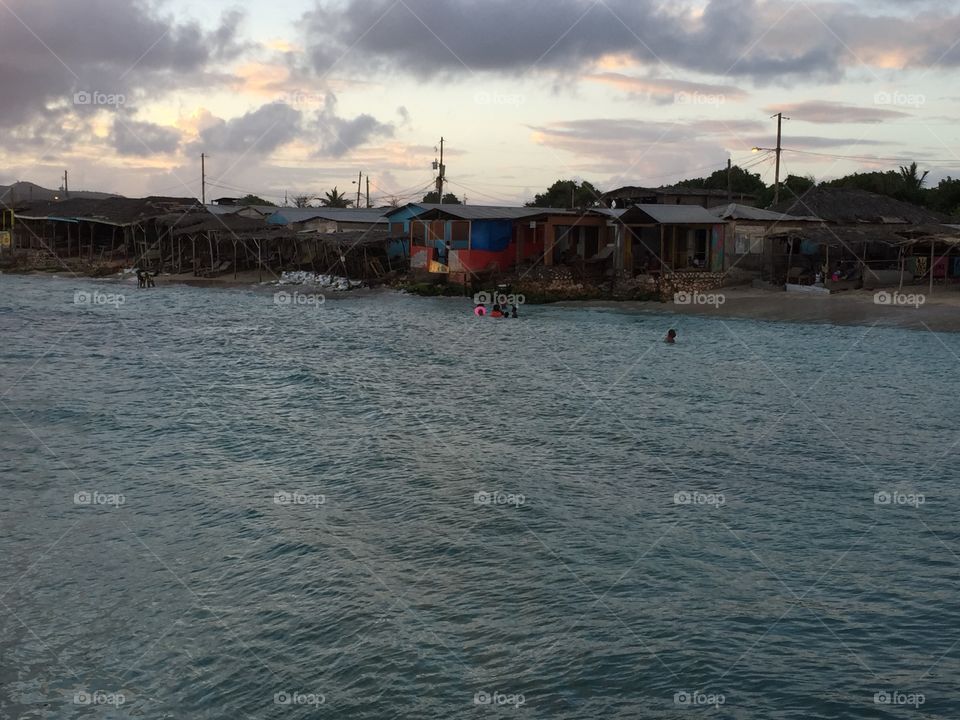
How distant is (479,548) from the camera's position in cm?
1162

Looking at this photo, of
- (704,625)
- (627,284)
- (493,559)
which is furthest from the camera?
(627,284)

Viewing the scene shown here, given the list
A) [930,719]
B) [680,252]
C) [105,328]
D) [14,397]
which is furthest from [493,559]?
[680,252]

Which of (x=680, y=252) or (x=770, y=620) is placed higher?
(x=680, y=252)

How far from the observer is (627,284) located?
150ft

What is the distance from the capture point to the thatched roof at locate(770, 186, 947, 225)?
48125 mm

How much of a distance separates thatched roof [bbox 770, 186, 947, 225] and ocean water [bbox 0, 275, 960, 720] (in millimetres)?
25730

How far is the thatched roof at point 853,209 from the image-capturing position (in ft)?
158

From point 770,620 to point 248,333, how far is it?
29.4 meters

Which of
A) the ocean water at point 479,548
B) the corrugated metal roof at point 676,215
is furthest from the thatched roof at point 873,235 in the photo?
the ocean water at point 479,548

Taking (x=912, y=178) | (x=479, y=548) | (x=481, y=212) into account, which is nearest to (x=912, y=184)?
(x=912, y=178)

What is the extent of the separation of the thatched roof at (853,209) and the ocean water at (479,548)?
2573cm

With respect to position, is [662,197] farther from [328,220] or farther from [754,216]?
[328,220]

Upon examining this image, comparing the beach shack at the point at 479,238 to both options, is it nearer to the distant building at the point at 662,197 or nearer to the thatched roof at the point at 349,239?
the thatched roof at the point at 349,239

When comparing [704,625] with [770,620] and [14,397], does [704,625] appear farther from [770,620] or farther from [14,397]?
[14,397]
